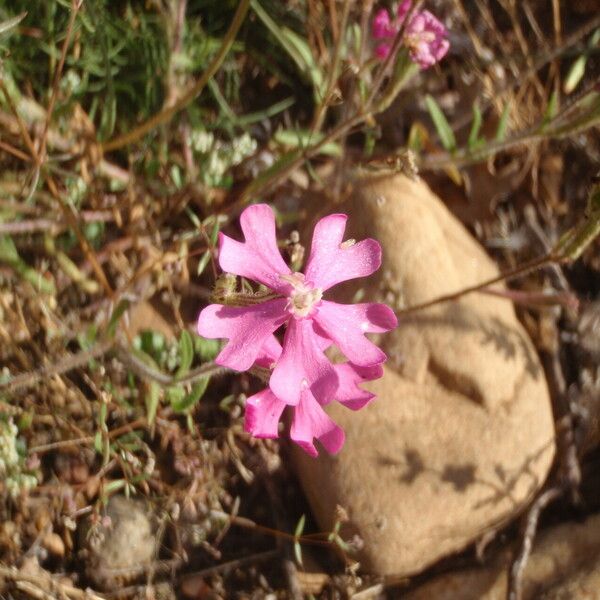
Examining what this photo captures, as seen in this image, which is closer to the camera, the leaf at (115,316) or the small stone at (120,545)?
the leaf at (115,316)

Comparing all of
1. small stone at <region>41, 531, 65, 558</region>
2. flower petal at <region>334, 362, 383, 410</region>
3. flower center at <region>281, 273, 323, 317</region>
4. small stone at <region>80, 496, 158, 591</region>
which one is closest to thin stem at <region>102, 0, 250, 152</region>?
flower center at <region>281, 273, 323, 317</region>

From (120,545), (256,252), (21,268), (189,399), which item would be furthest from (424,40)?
(120,545)

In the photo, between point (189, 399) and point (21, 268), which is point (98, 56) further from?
point (189, 399)

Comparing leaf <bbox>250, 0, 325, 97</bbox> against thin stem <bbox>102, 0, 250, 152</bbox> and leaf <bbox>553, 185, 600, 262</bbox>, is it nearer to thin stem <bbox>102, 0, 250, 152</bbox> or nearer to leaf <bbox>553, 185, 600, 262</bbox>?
thin stem <bbox>102, 0, 250, 152</bbox>

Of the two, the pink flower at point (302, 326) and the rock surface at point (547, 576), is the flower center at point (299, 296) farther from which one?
the rock surface at point (547, 576)

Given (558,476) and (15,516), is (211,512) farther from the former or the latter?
(558,476)

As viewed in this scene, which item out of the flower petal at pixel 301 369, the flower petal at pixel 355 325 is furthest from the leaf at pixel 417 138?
the flower petal at pixel 301 369
